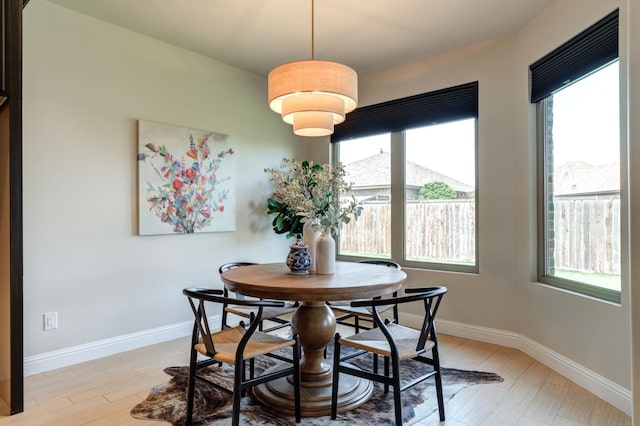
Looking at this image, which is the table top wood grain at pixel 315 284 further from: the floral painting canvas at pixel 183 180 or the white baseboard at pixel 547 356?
the white baseboard at pixel 547 356

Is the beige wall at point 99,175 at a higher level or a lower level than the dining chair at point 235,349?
higher

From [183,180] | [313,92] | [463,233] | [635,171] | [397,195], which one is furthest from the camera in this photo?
[397,195]

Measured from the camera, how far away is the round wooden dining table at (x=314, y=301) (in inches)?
79.0

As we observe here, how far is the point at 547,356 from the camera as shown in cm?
289

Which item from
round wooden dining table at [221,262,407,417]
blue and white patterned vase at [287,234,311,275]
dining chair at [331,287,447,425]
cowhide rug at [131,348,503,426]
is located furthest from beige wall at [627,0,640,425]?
blue and white patterned vase at [287,234,311,275]

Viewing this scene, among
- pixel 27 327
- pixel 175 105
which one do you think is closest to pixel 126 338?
pixel 27 327

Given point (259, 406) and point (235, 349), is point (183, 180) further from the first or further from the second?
point (259, 406)

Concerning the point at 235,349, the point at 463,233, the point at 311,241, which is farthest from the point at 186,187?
the point at 463,233

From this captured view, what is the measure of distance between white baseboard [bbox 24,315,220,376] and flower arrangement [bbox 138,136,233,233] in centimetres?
92

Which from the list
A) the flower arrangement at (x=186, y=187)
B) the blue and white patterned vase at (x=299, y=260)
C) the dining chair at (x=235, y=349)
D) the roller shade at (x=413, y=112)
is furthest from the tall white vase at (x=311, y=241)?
the roller shade at (x=413, y=112)

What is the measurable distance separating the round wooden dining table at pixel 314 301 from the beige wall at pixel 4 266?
127 centimetres

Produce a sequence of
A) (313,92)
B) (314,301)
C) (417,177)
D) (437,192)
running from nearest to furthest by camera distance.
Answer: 1. (314,301)
2. (313,92)
3. (437,192)
4. (417,177)

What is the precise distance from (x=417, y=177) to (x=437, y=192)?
268 mm

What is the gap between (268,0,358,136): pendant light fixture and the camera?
214 centimetres
